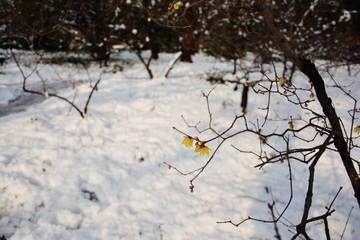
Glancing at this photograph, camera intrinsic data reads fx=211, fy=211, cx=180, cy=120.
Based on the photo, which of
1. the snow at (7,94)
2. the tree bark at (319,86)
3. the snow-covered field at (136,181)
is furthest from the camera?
the snow at (7,94)

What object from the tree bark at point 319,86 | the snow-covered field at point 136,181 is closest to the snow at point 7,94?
the snow-covered field at point 136,181

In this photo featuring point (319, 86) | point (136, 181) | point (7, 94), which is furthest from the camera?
point (7, 94)

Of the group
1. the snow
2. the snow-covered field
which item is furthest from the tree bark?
the snow

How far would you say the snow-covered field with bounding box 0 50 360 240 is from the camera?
248 cm

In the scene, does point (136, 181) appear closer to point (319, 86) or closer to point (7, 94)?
point (319, 86)

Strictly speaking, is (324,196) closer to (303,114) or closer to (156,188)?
(303,114)

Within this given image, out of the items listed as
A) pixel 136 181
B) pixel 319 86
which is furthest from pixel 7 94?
pixel 319 86

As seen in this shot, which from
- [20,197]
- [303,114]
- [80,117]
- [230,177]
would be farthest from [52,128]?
[303,114]

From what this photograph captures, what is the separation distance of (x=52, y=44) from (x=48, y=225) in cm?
1340

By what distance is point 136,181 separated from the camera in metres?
3.09

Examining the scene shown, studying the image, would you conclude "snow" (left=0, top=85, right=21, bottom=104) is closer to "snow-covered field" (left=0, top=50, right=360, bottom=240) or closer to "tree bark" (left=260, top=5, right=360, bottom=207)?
"snow-covered field" (left=0, top=50, right=360, bottom=240)

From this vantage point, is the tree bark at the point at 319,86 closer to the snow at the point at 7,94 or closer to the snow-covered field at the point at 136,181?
the snow-covered field at the point at 136,181

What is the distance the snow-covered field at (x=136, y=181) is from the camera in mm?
2477

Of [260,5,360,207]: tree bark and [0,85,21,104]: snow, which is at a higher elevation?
[260,5,360,207]: tree bark
